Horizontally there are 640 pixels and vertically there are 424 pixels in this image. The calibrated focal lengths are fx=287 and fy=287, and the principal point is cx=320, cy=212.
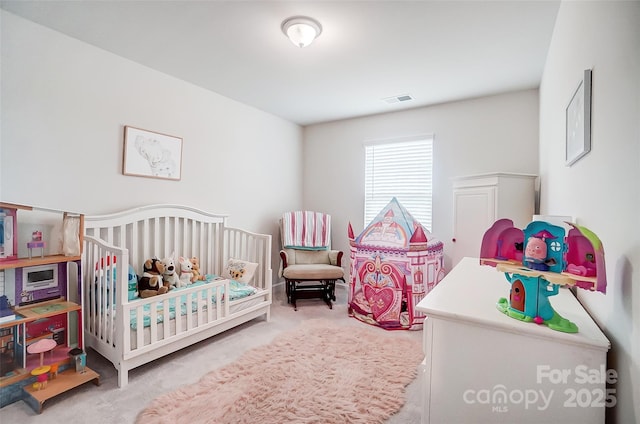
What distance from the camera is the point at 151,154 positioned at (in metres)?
2.76

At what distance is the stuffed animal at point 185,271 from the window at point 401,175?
242 centimetres

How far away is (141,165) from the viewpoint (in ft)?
8.87

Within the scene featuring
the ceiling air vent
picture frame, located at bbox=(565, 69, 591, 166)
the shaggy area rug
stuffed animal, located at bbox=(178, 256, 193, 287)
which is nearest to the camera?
picture frame, located at bbox=(565, 69, 591, 166)

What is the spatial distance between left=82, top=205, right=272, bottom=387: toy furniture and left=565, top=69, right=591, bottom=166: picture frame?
A: 8.24 feet

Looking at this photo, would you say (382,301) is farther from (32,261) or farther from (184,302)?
(32,261)

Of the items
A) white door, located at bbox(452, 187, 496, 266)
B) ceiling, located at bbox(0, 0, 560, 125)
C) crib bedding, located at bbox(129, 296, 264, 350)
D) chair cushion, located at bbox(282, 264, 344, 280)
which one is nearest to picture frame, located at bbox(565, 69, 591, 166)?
ceiling, located at bbox(0, 0, 560, 125)

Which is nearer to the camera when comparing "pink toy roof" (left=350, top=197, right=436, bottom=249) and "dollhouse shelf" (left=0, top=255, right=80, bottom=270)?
"dollhouse shelf" (left=0, top=255, right=80, bottom=270)

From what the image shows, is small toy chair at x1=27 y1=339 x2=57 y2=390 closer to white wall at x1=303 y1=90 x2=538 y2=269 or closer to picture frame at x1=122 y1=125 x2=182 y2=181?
picture frame at x1=122 y1=125 x2=182 y2=181

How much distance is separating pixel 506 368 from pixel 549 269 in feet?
1.12

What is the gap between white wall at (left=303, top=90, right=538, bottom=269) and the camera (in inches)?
125

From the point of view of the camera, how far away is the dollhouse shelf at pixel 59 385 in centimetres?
164

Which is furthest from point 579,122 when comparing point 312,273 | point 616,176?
point 312,273

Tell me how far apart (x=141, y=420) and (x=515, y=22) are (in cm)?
341

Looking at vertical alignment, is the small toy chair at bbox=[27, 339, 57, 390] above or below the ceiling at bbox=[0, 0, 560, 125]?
below
